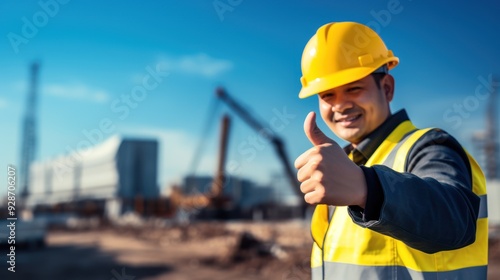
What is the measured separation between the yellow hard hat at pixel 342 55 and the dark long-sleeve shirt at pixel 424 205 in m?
0.47

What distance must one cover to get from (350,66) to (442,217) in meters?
0.69

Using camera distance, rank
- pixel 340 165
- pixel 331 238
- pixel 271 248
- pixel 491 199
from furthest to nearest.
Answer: pixel 491 199, pixel 271 248, pixel 331 238, pixel 340 165

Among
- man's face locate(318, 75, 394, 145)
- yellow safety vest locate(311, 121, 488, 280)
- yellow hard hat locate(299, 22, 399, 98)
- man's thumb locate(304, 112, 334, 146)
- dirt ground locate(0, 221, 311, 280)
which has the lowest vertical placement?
dirt ground locate(0, 221, 311, 280)

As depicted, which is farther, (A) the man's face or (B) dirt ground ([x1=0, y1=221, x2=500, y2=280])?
(B) dirt ground ([x1=0, y1=221, x2=500, y2=280])

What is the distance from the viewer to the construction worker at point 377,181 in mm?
1010

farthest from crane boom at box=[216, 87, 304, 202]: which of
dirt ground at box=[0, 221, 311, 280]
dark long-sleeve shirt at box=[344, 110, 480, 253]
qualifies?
dark long-sleeve shirt at box=[344, 110, 480, 253]

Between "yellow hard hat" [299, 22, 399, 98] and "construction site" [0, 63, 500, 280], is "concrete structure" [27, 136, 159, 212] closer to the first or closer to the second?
"construction site" [0, 63, 500, 280]

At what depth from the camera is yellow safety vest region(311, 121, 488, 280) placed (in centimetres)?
131

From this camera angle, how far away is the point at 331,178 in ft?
3.24

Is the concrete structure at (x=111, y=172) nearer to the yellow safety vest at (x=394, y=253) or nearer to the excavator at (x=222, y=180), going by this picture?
the excavator at (x=222, y=180)

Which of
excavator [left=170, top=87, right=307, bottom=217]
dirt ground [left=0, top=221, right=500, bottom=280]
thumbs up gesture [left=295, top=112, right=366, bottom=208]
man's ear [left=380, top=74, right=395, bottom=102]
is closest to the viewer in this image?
thumbs up gesture [left=295, top=112, right=366, bottom=208]

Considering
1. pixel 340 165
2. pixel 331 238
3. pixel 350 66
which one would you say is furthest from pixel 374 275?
pixel 350 66

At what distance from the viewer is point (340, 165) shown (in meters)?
0.99

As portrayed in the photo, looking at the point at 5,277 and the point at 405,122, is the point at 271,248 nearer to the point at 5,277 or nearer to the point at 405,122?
the point at 5,277
